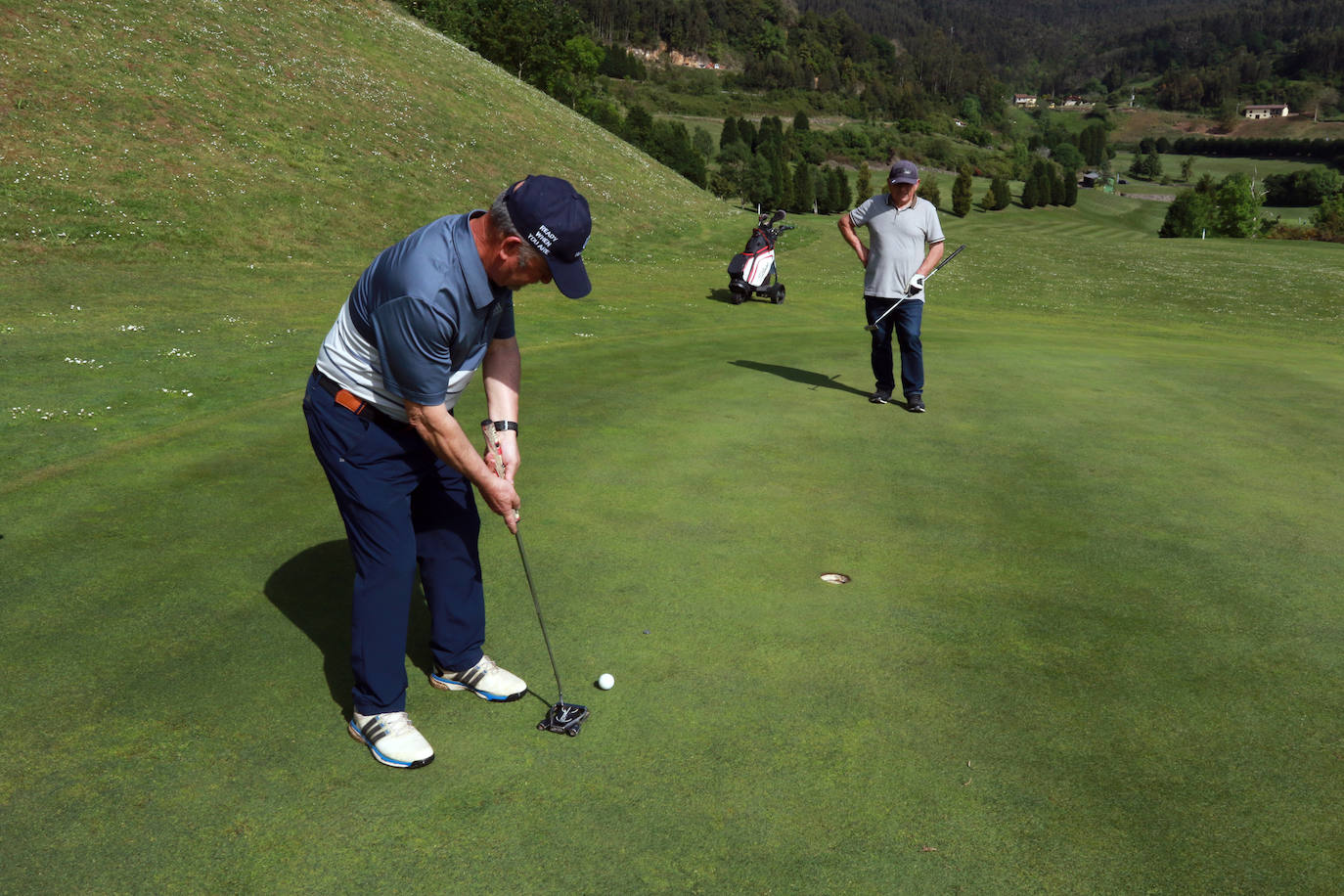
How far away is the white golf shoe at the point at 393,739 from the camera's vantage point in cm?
368

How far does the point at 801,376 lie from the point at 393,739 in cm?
814

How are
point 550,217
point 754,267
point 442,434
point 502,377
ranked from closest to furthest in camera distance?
point 550,217, point 442,434, point 502,377, point 754,267

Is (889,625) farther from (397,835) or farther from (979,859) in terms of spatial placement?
(397,835)

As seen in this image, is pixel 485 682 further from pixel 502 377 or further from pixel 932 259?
pixel 932 259

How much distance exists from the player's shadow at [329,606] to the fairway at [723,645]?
0.02m

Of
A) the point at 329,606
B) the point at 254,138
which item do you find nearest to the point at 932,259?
the point at 329,606

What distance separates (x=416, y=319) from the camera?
3477mm

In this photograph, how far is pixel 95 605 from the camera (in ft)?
15.9

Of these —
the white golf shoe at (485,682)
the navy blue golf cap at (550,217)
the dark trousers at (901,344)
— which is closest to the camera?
the navy blue golf cap at (550,217)

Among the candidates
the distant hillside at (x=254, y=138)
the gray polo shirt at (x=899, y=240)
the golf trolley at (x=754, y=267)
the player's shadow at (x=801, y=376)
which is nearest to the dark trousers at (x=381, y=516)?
the player's shadow at (x=801, y=376)

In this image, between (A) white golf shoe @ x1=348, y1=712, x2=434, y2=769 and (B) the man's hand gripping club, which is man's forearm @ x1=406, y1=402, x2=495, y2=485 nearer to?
(B) the man's hand gripping club

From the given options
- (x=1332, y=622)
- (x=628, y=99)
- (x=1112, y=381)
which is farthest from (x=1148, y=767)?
(x=628, y=99)

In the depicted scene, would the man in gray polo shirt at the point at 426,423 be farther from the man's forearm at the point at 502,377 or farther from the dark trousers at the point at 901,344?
the dark trousers at the point at 901,344

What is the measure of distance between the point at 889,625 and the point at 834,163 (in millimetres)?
179325
